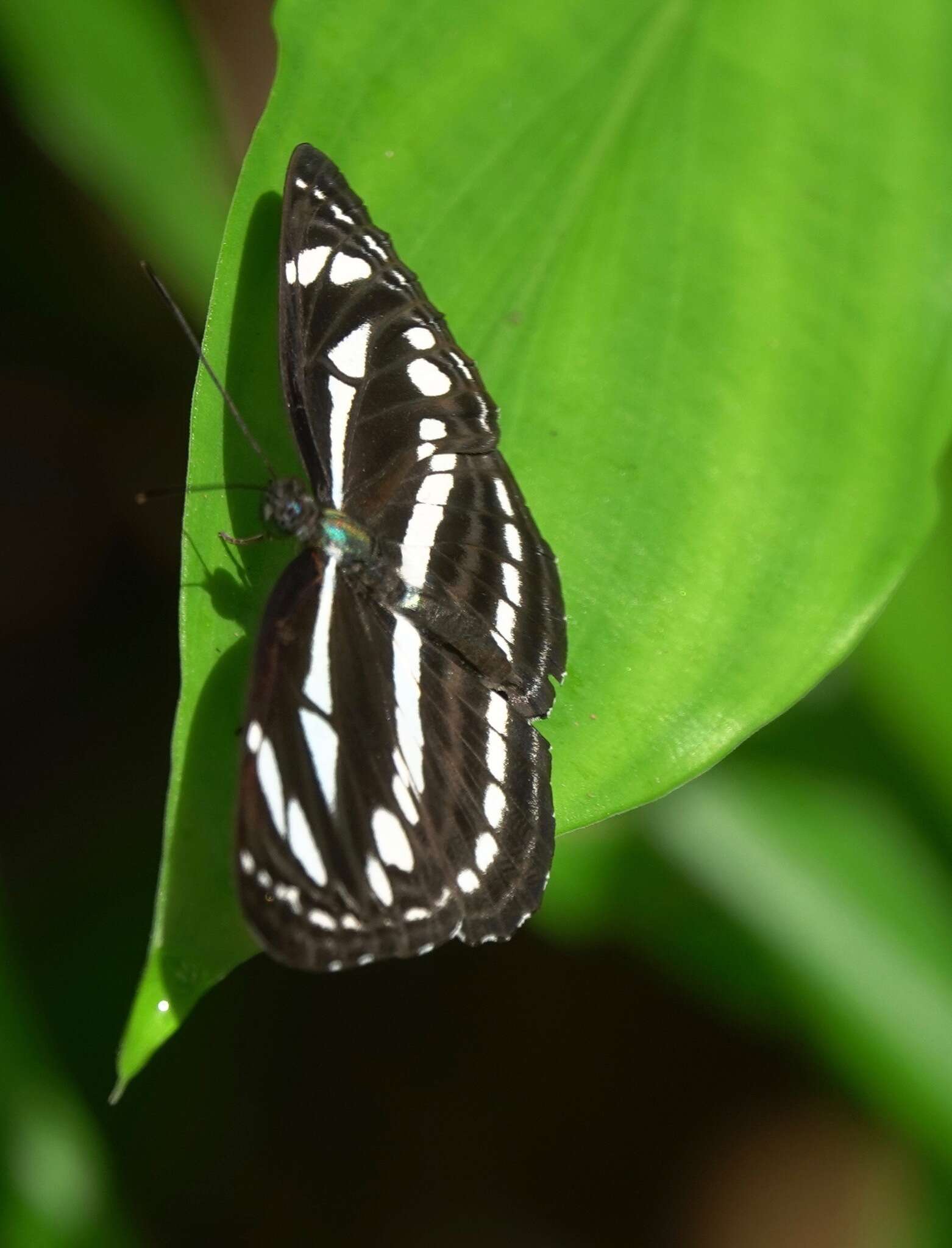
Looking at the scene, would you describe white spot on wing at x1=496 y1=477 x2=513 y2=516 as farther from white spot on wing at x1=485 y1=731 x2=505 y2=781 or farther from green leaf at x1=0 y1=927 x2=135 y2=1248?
green leaf at x1=0 y1=927 x2=135 y2=1248

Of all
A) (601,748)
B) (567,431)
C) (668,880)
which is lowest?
(668,880)

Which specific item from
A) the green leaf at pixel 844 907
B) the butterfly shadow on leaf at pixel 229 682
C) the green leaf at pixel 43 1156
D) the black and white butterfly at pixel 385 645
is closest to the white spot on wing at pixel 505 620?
the black and white butterfly at pixel 385 645

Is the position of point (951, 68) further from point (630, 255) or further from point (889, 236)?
point (630, 255)

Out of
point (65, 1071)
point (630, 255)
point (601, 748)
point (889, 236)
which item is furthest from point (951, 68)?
point (65, 1071)

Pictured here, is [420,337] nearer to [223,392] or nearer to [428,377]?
[428,377]

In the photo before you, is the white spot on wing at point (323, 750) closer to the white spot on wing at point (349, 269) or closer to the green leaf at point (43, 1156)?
the white spot on wing at point (349, 269)

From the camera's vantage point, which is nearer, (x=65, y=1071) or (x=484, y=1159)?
(x=65, y=1071)
